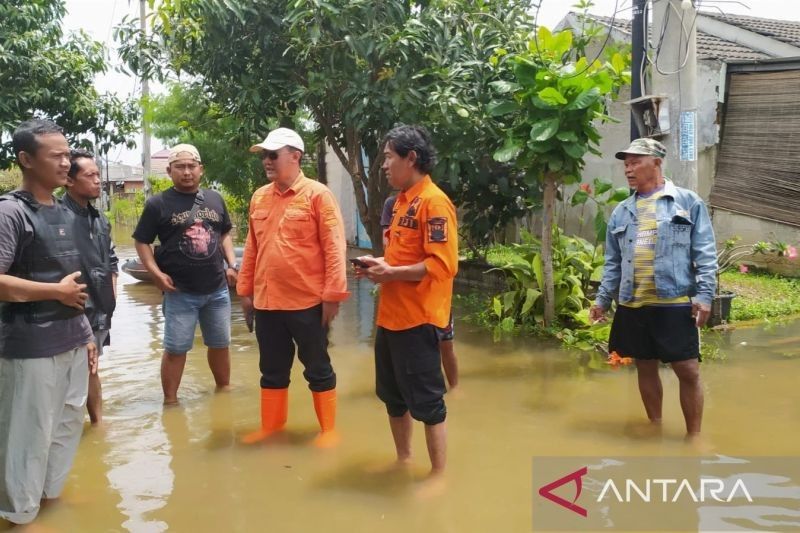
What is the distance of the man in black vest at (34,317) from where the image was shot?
10.2 ft

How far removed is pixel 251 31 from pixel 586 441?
612 centimetres

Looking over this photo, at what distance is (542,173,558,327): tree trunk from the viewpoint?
23.2 ft

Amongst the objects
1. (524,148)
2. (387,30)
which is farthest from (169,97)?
(524,148)

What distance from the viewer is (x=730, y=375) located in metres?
5.62

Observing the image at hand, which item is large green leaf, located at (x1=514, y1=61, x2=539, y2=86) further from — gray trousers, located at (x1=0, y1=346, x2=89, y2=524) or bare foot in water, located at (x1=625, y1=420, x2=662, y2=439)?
gray trousers, located at (x1=0, y1=346, x2=89, y2=524)

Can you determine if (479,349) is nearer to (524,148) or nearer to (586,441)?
(524,148)

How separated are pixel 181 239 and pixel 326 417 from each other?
164cm

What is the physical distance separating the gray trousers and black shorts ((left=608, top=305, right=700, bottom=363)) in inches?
120

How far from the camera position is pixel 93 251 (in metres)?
3.80

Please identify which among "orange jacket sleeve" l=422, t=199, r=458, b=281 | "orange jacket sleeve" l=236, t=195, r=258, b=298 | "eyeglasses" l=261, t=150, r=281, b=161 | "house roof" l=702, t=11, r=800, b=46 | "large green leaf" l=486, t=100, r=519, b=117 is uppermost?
"house roof" l=702, t=11, r=800, b=46

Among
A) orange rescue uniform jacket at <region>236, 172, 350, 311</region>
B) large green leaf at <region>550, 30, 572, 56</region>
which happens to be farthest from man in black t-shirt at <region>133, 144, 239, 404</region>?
large green leaf at <region>550, 30, 572, 56</region>

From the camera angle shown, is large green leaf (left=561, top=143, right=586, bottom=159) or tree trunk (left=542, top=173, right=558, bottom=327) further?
tree trunk (left=542, top=173, right=558, bottom=327)

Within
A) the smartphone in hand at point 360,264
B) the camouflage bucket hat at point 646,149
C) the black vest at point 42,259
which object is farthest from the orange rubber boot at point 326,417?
the camouflage bucket hat at point 646,149

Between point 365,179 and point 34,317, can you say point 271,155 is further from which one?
point 365,179
